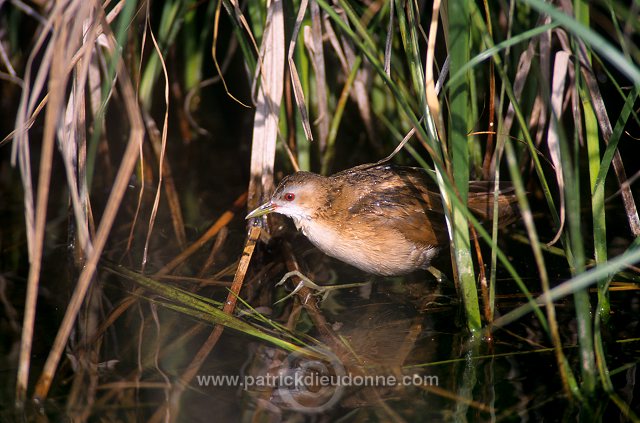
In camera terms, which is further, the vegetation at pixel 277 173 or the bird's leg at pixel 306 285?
the bird's leg at pixel 306 285

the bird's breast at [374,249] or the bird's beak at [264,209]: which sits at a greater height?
the bird's beak at [264,209]

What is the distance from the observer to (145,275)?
392cm

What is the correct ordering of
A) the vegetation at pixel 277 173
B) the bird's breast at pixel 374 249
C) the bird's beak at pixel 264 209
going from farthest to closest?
the bird's beak at pixel 264 209, the bird's breast at pixel 374 249, the vegetation at pixel 277 173

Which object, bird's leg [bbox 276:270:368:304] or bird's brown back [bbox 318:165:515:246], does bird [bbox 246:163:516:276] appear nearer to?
bird's brown back [bbox 318:165:515:246]

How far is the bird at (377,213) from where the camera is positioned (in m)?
3.68

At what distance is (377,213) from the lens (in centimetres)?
373

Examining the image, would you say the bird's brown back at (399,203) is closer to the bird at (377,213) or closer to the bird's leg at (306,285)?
the bird at (377,213)

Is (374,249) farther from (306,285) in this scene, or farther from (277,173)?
(277,173)

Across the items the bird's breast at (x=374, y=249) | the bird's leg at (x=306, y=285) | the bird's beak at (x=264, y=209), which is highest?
the bird's beak at (x=264, y=209)

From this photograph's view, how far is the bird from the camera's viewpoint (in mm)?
3682

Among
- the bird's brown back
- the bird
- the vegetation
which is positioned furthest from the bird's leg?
the bird's brown back

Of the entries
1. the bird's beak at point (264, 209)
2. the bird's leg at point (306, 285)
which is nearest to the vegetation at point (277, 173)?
the bird's leg at point (306, 285)

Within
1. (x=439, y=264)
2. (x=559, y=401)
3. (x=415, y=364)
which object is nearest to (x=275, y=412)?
(x=415, y=364)

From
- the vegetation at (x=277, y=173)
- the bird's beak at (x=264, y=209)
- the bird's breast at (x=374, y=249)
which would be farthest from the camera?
the bird's beak at (x=264, y=209)
